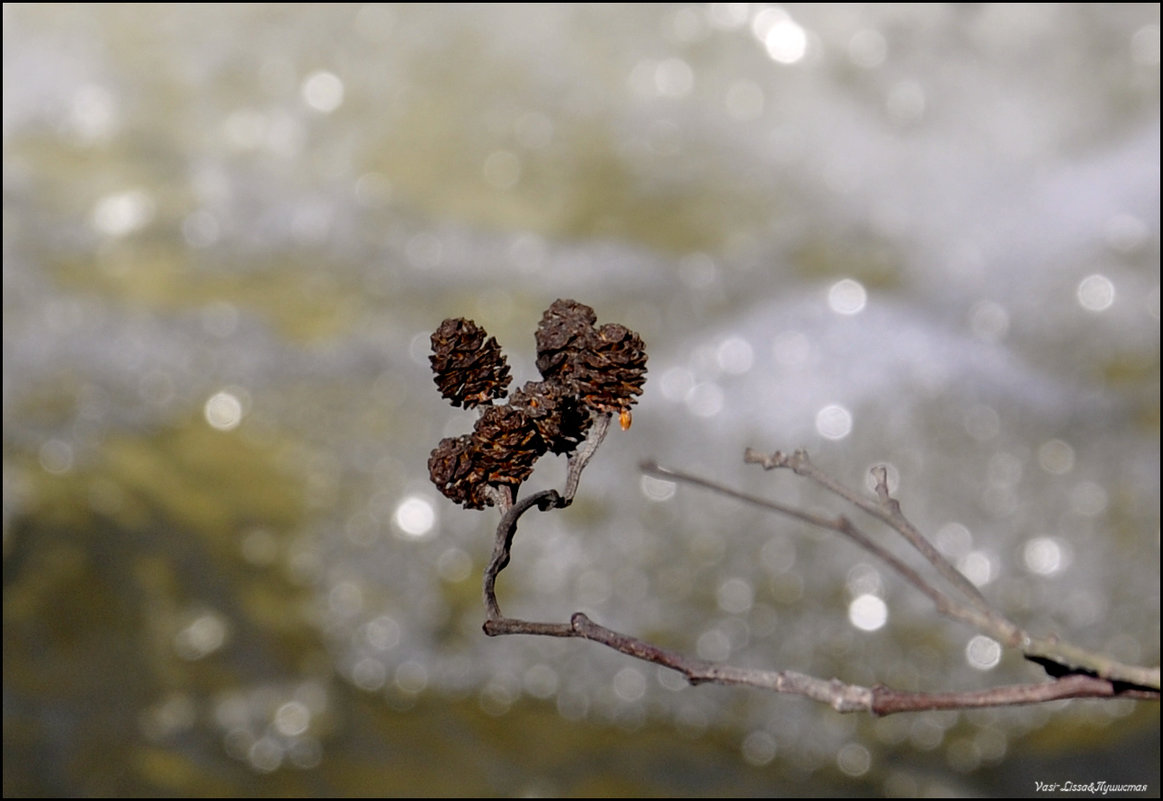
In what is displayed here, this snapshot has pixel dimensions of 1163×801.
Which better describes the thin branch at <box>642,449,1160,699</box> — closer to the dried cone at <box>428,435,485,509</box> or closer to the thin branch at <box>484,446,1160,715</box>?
the thin branch at <box>484,446,1160,715</box>

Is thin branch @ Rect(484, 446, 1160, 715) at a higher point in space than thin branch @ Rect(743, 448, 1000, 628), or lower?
lower

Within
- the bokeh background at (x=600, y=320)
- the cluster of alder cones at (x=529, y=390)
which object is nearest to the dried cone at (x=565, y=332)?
the cluster of alder cones at (x=529, y=390)

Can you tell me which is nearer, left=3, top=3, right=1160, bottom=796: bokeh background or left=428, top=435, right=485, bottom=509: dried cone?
left=428, top=435, right=485, bottom=509: dried cone

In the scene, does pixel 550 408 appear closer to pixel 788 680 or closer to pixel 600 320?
pixel 788 680

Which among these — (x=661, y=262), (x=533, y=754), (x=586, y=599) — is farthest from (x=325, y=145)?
(x=533, y=754)

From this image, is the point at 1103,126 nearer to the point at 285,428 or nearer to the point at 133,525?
the point at 285,428

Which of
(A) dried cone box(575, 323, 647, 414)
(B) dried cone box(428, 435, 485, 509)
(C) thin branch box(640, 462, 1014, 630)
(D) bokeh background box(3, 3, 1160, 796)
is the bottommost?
(C) thin branch box(640, 462, 1014, 630)

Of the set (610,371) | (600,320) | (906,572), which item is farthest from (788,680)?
(600,320)

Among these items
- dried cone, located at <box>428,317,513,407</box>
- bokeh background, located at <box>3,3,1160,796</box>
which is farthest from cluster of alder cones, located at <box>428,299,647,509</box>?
bokeh background, located at <box>3,3,1160,796</box>
